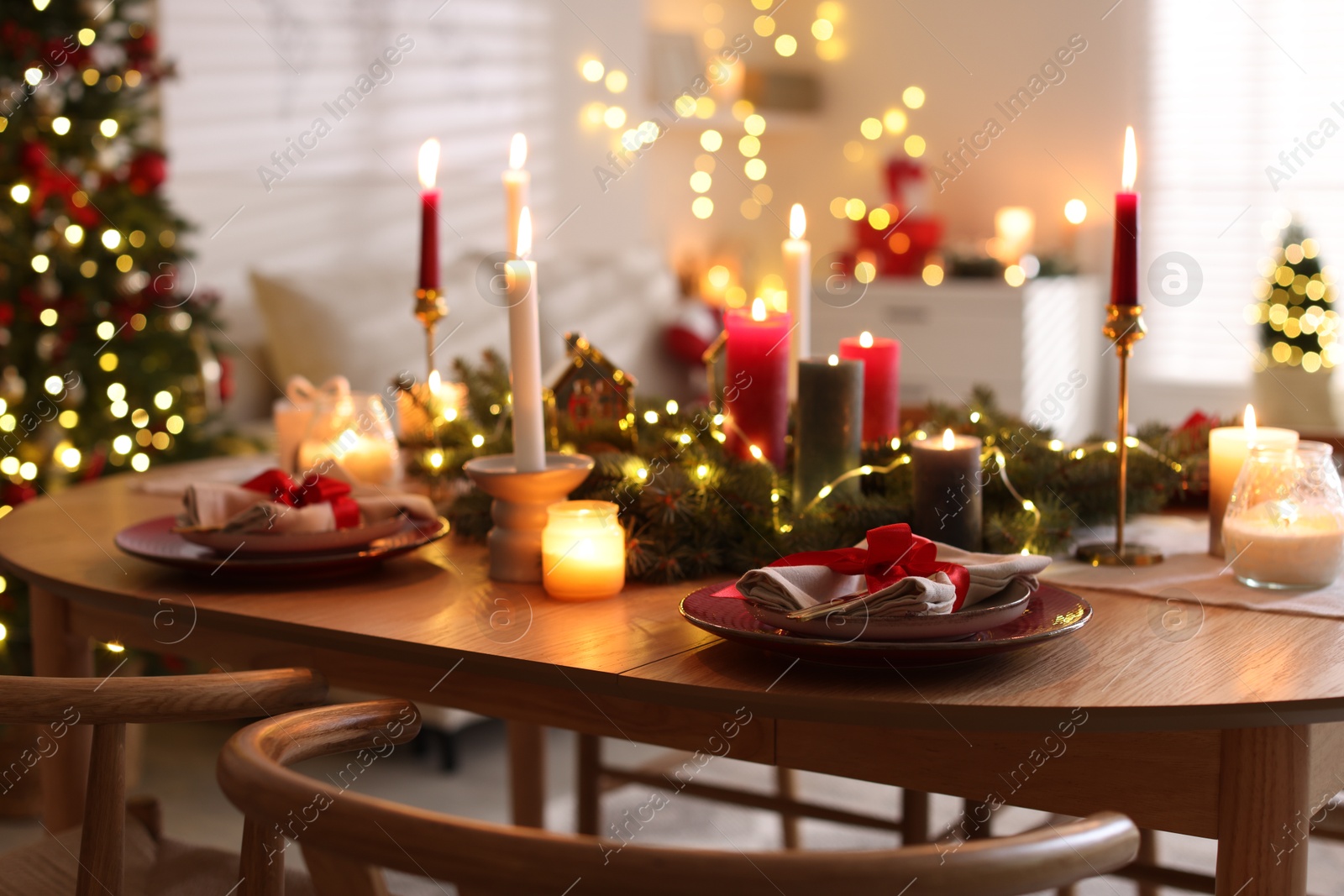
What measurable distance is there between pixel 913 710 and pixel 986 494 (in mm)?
506

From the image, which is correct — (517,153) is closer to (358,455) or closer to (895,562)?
(358,455)

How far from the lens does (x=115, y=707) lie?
3.06ft

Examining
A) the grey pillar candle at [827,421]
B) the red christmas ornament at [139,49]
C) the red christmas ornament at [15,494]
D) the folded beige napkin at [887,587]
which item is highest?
the red christmas ornament at [139,49]

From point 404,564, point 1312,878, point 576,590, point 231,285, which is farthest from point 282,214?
point 1312,878

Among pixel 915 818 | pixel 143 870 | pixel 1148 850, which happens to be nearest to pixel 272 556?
pixel 143 870

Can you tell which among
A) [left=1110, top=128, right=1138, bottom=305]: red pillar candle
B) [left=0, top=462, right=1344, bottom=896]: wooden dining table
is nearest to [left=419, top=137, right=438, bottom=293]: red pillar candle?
[left=0, top=462, right=1344, bottom=896]: wooden dining table

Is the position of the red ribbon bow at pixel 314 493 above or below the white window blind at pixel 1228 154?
below

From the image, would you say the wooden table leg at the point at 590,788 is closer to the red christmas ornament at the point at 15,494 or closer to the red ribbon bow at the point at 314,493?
the red ribbon bow at the point at 314,493

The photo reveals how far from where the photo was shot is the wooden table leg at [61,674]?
1.35m

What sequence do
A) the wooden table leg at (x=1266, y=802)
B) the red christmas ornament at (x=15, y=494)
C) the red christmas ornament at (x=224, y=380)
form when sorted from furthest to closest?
the red christmas ornament at (x=224, y=380)
the red christmas ornament at (x=15, y=494)
the wooden table leg at (x=1266, y=802)

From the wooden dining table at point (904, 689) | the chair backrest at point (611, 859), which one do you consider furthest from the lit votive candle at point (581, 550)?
the chair backrest at point (611, 859)

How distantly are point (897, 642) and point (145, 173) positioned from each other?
7.18 feet

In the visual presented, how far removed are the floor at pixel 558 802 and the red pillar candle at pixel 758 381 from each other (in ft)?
3.56

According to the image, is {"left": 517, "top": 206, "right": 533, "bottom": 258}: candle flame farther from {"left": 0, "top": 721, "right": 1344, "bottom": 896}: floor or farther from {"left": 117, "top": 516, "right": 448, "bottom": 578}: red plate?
{"left": 0, "top": 721, "right": 1344, "bottom": 896}: floor
